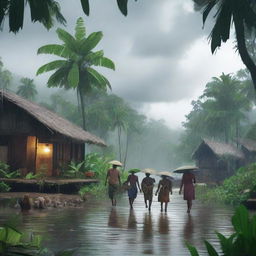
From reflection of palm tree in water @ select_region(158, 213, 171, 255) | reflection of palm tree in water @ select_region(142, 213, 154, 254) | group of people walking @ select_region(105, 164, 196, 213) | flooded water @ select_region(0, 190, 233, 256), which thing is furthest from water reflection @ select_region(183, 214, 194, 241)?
group of people walking @ select_region(105, 164, 196, 213)

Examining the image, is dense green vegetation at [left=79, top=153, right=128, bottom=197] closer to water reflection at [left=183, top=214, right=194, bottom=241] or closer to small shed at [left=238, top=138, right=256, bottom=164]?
water reflection at [left=183, top=214, right=194, bottom=241]

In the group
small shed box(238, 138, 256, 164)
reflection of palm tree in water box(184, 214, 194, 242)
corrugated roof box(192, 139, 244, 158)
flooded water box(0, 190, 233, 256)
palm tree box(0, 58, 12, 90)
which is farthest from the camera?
palm tree box(0, 58, 12, 90)

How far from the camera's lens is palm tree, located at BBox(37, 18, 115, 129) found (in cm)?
3006

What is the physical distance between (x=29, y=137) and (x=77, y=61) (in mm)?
10714

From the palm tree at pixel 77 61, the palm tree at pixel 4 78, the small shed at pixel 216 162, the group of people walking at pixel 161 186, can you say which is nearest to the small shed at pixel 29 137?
the group of people walking at pixel 161 186

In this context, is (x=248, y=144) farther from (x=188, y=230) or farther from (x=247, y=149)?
(x=188, y=230)

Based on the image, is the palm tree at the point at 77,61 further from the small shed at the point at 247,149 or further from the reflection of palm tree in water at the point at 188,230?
the reflection of palm tree in water at the point at 188,230

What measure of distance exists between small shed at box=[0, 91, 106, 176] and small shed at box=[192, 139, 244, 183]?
19775mm

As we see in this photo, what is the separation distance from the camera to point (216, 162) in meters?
43.1

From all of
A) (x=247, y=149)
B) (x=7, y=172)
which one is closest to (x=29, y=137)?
(x=7, y=172)

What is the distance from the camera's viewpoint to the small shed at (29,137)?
21.1 metres

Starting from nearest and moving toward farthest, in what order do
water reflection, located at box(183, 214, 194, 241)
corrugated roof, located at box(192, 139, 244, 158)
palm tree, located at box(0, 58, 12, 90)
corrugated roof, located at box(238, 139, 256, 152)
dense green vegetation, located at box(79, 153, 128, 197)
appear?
water reflection, located at box(183, 214, 194, 241), dense green vegetation, located at box(79, 153, 128, 197), corrugated roof, located at box(192, 139, 244, 158), corrugated roof, located at box(238, 139, 256, 152), palm tree, located at box(0, 58, 12, 90)

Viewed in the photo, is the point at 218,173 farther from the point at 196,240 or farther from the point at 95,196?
the point at 196,240

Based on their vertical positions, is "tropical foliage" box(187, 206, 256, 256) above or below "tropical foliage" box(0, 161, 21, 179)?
below
